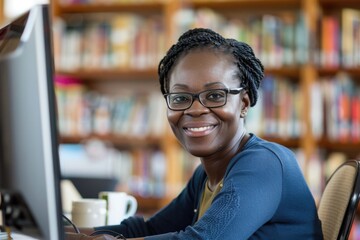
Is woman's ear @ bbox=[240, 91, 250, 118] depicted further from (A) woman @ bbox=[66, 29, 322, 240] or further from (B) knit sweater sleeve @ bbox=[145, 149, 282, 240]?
(B) knit sweater sleeve @ bbox=[145, 149, 282, 240]

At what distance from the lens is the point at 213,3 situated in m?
4.02

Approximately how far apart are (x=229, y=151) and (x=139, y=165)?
268 cm

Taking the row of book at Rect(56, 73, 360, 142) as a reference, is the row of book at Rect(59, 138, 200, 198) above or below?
below

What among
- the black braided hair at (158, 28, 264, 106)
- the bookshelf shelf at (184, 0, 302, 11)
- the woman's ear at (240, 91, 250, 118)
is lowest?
the woman's ear at (240, 91, 250, 118)

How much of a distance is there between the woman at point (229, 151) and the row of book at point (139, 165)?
2.40 meters

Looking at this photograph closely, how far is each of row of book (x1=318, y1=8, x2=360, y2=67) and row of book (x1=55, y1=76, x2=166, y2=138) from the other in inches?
39.5

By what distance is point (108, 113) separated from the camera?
4.22 meters

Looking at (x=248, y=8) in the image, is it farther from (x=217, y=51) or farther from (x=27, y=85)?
(x=27, y=85)

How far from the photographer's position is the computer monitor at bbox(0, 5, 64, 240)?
90 centimetres

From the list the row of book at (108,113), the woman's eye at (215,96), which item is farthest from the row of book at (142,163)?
the woman's eye at (215,96)

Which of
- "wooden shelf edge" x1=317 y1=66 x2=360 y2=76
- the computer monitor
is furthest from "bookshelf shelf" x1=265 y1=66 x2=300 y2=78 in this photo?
the computer monitor

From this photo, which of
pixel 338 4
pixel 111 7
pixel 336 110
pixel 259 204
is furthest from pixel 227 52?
pixel 111 7

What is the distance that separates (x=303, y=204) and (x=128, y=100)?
2.86 m

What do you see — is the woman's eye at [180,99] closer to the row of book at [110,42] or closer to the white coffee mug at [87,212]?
the white coffee mug at [87,212]
